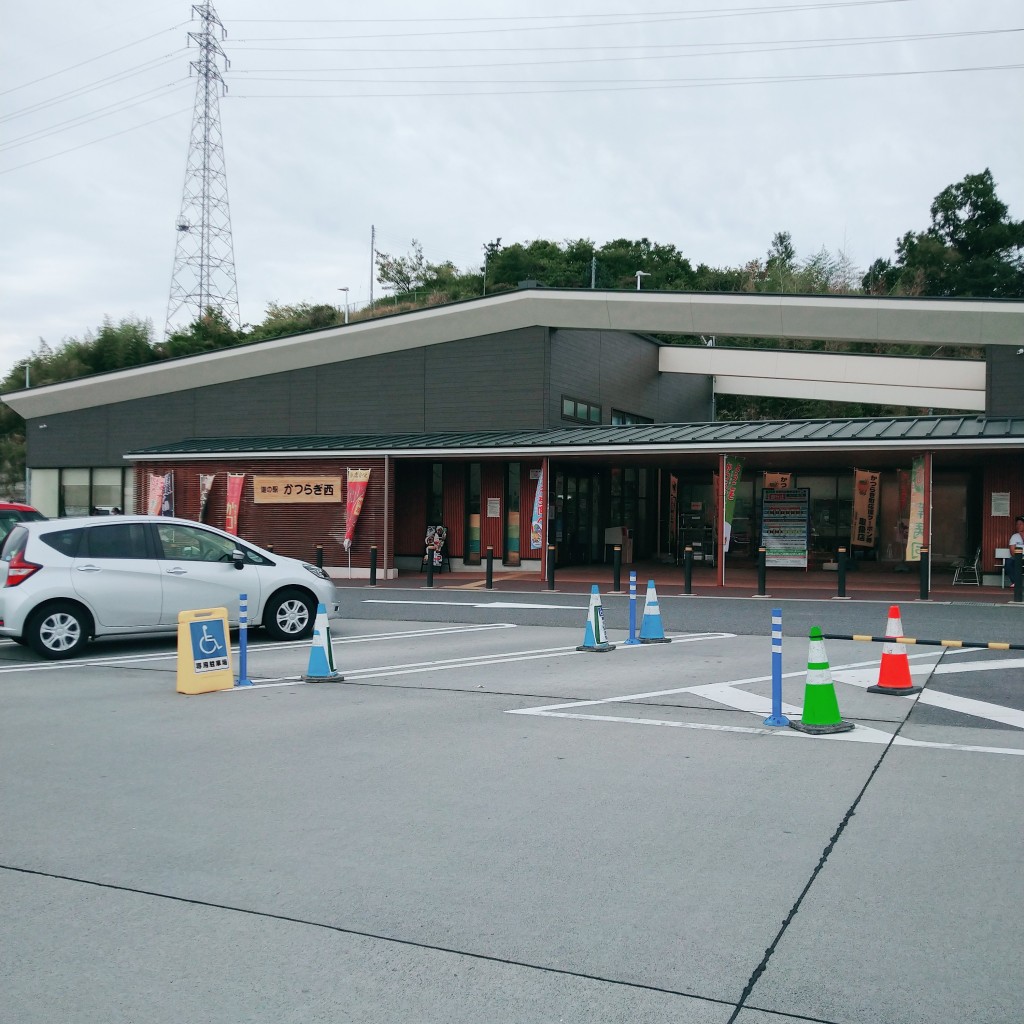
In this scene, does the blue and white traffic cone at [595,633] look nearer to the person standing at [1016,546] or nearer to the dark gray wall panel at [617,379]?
the person standing at [1016,546]

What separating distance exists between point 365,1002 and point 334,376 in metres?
27.1

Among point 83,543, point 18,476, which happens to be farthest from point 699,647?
point 18,476

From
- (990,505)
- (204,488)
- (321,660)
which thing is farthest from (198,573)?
(990,505)

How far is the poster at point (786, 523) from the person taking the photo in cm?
2527

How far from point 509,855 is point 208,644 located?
5.96 metres

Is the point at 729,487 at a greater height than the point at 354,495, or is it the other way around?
the point at 729,487

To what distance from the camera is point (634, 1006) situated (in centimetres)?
383

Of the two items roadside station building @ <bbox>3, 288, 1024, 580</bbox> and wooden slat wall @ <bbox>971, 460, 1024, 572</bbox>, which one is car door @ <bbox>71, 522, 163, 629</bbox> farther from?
wooden slat wall @ <bbox>971, 460, 1024, 572</bbox>

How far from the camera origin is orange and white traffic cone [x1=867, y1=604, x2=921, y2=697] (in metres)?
10.1

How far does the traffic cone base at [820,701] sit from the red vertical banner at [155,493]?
25.0 metres

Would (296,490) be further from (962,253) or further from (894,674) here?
(962,253)

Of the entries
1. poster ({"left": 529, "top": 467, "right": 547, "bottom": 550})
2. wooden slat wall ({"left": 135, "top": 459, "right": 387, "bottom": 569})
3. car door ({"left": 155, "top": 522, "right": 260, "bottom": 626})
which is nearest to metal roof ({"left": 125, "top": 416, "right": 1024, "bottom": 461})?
wooden slat wall ({"left": 135, "top": 459, "right": 387, "bottom": 569})

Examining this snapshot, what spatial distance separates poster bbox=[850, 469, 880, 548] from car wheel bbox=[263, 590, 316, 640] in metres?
19.8

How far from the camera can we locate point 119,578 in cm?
1280
